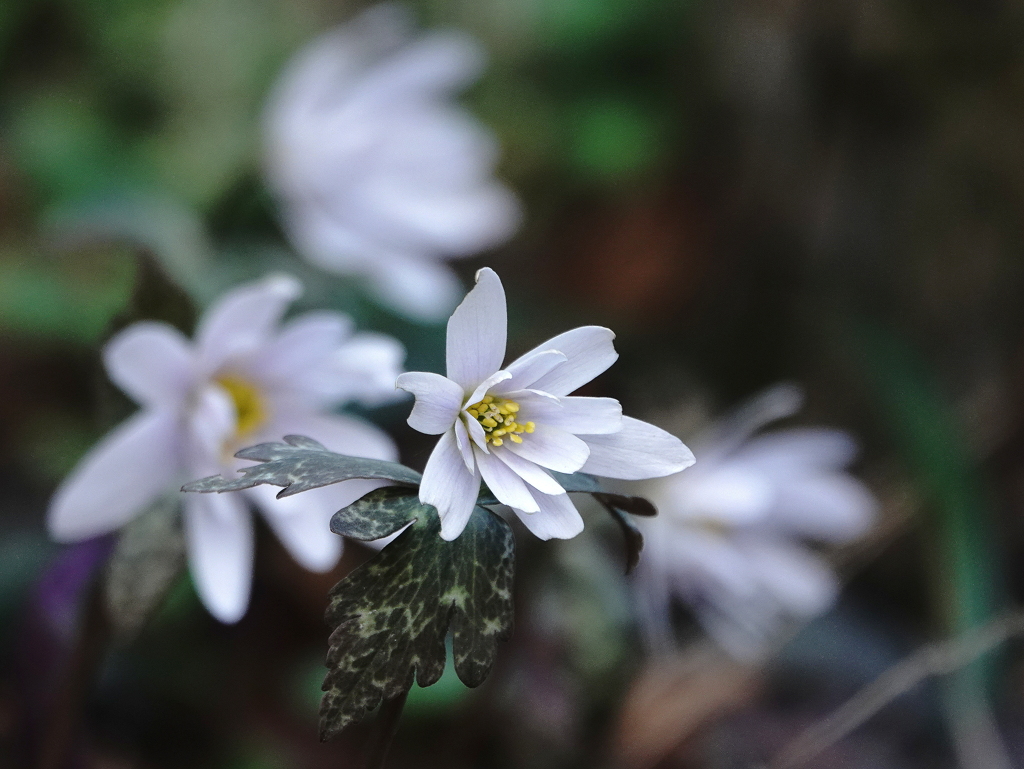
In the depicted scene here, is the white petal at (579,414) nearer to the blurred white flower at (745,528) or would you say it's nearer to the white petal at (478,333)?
the white petal at (478,333)

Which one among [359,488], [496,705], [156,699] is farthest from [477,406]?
[156,699]

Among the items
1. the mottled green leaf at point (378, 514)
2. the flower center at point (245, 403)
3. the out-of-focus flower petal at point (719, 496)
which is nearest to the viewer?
the mottled green leaf at point (378, 514)

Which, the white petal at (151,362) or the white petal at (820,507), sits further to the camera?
the white petal at (820,507)

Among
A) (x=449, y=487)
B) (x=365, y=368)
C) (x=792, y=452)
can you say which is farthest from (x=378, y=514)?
(x=792, y=452)

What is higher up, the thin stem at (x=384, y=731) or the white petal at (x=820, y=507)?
the thin stem at (x=384, y=731)

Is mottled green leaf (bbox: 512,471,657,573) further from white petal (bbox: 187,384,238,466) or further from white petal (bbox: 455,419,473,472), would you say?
white petal (bbox: 187,384,238,466)

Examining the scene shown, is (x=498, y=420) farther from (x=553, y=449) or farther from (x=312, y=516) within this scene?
(x=312, y=516)

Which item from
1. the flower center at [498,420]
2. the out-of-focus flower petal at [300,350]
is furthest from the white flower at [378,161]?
the flower center at [498,420]

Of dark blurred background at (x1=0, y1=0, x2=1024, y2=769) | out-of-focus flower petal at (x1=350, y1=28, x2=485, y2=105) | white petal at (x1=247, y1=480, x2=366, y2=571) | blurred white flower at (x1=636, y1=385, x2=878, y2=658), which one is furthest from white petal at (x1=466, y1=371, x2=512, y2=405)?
out-of-focus flower petal at (x1=350, y1=28, x2=485, y2=105)
